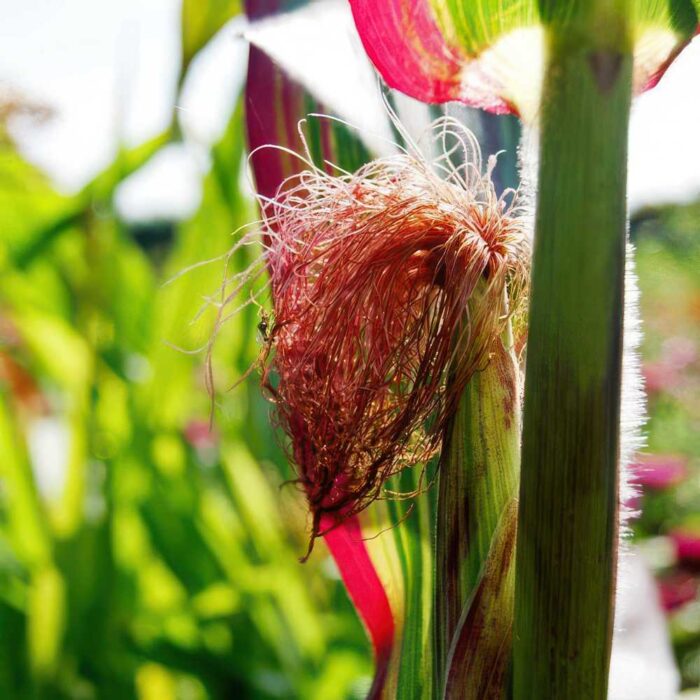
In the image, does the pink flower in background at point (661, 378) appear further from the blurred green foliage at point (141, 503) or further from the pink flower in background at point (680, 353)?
the blurred green foliage at point (141, 503)

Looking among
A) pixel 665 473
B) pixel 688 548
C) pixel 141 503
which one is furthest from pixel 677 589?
pixel 141 503

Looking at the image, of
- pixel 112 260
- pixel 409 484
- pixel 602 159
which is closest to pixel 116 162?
pixel 112 260

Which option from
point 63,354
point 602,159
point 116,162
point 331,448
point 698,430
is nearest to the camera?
point 602,159

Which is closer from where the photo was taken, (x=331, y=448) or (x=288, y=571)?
(x=331, y=448)

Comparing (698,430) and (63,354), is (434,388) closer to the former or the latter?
(63,354)

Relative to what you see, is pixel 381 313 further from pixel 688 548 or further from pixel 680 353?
pixel 680 353
